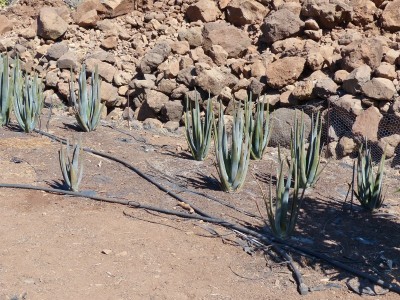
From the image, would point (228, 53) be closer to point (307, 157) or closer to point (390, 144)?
point (390, 144)

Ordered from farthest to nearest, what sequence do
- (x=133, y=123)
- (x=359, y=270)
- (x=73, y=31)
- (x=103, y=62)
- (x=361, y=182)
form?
(x=73, y=31) < (x=103, y=62) < (x=133, y=123) < (x=361, y=182) < (x=359, y=270)

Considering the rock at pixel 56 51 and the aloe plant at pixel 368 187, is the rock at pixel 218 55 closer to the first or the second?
the rock at pixel 56 51

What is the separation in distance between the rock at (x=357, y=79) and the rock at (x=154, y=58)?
2.94 m

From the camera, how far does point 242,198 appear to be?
6.17 meters

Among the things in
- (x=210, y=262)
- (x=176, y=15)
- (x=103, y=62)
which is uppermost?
(x=176, y=15)

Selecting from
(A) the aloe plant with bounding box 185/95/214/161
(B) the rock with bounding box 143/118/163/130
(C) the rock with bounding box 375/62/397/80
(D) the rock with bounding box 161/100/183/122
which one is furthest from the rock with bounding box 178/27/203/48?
(A) the aloe plant with bounding box 185/95/214/161

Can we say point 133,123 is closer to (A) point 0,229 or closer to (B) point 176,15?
(B) point 176,15

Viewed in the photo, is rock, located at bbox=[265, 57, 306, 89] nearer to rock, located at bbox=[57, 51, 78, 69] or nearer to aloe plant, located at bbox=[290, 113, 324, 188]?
aloe plant, located at bbox=[290, 113, 324, 188]

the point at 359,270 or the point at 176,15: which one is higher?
the point at 176,15

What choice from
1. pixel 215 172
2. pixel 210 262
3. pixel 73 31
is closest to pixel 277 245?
pixel 210 262

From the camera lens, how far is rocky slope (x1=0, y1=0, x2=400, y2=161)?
28.7ft

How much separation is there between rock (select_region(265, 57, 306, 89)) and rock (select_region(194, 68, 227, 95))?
65 centimetres

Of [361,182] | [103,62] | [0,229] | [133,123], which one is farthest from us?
[103,62]

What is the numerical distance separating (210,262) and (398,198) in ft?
8.02
